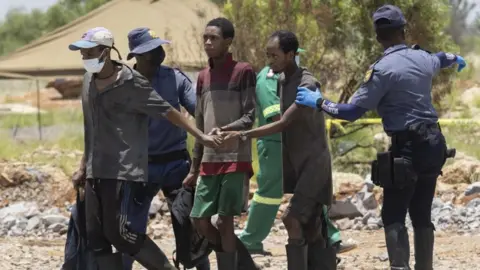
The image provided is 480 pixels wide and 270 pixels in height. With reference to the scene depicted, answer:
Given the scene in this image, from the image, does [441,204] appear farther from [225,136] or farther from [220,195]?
[225,136]

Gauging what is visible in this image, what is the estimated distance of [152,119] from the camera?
7418mm

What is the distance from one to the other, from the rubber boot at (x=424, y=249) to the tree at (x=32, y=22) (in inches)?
2086

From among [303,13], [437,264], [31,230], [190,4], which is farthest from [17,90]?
[437,264]

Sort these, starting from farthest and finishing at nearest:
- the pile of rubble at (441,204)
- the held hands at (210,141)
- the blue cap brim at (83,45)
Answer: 1. the pile of rubble at (441,204)
2. the held hands at (210,141)
3. the blue cap brim at (83,45)

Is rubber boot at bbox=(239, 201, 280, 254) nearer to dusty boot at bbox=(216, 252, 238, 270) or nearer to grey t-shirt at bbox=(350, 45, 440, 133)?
dusty boot at bbox=(216, 252, 238, 270)

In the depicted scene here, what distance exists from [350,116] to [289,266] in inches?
39.3

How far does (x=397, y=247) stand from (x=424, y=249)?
323 millimetres

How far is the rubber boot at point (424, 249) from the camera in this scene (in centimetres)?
729

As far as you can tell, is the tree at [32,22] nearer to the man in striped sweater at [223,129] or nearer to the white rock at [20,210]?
the white rock at [20,210]

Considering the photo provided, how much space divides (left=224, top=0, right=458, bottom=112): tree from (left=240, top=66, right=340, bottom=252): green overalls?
7108mm

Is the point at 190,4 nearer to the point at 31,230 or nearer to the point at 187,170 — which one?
the point at 31,230

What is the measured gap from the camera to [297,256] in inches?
279

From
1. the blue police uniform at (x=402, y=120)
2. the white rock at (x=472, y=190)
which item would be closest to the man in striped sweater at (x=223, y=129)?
the blue police uniform at (x=402, y=120)

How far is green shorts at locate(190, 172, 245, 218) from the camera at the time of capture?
6.97 meters
